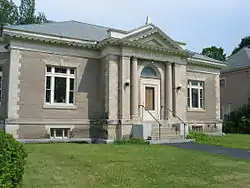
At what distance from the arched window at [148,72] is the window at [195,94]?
16.2 feet

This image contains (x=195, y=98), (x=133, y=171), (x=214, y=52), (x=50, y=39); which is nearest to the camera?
(x=133, y=171)

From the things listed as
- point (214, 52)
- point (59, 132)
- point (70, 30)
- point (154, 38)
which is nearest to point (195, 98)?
point (154, 38)

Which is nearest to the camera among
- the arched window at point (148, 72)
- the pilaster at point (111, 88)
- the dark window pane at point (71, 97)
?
A: the pilaster at point (111, 88)

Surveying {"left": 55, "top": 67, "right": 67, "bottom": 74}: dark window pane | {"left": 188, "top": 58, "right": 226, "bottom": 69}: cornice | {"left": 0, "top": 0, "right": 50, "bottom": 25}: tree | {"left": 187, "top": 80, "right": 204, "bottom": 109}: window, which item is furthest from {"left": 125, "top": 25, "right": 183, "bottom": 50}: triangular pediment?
{"left": 0, "top": 0, "right": 50, "bottom": 25}: tree

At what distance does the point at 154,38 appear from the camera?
1972 cm

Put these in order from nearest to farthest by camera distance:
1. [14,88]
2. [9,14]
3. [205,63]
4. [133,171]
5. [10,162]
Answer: [10,162]
[133,171]
[14,88]
[205,63]
[9,14]

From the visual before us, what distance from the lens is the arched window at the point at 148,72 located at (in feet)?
64.5

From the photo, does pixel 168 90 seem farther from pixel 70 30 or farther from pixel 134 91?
pixel 70 30

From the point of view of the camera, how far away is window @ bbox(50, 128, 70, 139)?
58.1 ft

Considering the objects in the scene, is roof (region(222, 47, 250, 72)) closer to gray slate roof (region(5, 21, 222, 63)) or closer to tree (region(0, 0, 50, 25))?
gray slate roof (region(5, 21, 222, 63))

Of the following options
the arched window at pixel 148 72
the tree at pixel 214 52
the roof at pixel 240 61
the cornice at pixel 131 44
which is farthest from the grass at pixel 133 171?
the tree at pixel 214 52

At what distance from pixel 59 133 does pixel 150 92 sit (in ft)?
21.5

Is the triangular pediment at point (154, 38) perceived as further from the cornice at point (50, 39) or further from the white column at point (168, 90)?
the cornice at point (50, 39)

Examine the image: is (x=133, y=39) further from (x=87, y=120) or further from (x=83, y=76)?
(x=87, y=120)
